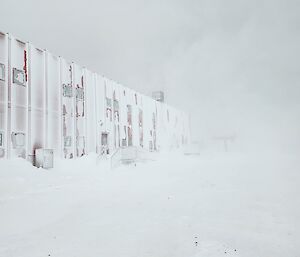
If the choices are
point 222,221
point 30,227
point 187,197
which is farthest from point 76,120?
point 222,221

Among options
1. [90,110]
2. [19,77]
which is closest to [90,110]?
[90,110]

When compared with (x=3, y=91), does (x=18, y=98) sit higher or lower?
lower

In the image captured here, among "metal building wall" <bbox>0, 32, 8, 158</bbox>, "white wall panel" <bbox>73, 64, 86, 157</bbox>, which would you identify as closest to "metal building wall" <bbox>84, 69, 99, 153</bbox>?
"white wall panel" <bbox>73, 64, 86, 157</bbox>

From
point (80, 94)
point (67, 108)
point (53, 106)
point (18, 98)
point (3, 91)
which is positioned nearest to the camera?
point (3, 91)

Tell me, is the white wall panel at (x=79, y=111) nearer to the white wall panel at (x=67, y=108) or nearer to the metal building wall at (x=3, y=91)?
the white wall panel at (x=67, y=108)

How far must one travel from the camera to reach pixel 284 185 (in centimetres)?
1247

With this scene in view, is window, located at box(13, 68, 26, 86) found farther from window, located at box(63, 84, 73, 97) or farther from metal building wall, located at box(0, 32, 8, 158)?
window, located at box(63, 84, 73, 97)

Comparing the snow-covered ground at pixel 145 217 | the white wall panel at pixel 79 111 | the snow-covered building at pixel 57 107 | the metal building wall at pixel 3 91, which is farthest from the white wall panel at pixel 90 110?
the snow-covered ground at pixel 145 217

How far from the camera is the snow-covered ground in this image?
552 centimetres

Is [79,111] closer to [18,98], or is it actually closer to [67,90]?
[67,90]

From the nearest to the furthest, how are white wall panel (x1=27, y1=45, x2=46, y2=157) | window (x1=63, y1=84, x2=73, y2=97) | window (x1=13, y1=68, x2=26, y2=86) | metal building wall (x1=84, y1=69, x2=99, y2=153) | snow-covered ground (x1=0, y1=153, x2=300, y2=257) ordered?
snow-covered ground (x1=0, y1=153, x2=300, y2=257), window (x1=13, y1=68, x2=26, y2=86), white wall panel (x1=27, y1=45, x2=46, y2=157), window (x1=63, y1=84, x2=73, y2=97), metal building wall (x1=84, y1=69, x2=99, y2=153)

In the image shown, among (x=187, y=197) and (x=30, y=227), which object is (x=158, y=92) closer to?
(x=187, y=197)

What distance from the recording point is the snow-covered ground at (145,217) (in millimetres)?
5516

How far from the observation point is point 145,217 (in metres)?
7.66
